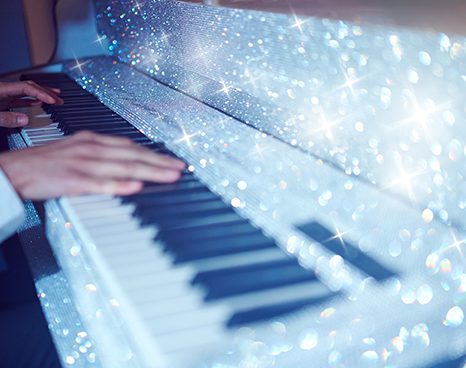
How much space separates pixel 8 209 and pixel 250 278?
0.42 meters

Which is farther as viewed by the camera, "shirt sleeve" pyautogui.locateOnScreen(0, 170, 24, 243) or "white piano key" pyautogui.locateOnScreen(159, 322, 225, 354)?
"shirt sleeve" pyautogui.locateOnScreen(0, 170, 24, 243)

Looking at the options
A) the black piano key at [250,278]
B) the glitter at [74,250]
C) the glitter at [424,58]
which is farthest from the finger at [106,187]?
the glitter at [424,58]

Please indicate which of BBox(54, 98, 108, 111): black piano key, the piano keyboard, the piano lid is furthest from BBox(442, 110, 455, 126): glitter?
BBox(54, 98, 108, 111): black piano key

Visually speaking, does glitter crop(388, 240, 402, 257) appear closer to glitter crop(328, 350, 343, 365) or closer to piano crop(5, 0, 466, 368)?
piano crop(5, 0, 466, 368)

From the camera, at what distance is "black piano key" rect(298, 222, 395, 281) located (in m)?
A: 0.46

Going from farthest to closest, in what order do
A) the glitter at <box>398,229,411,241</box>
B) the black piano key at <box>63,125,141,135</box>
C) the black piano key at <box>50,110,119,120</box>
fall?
the black piano key at <box>50,110,119,120</box> < the black piano key at <box>63,125,141,135</box> < the glitter at <box>398,229,411,241</box>

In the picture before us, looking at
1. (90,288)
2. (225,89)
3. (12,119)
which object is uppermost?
(225,89)

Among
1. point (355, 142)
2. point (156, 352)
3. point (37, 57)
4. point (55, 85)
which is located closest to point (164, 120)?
point (355, 142)

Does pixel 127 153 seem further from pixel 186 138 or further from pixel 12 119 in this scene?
pixel 12 119

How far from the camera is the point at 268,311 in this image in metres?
0.42

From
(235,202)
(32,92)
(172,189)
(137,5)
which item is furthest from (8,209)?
(137,5)

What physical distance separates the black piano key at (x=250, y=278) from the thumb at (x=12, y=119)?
85 cm

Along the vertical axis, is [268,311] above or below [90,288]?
above

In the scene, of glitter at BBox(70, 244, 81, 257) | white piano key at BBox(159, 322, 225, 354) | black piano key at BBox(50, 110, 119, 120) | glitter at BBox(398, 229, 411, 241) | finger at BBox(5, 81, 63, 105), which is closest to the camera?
white piano key at BBox(159, 322, 225, 354)
